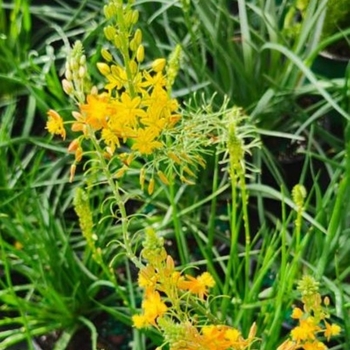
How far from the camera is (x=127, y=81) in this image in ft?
2.68

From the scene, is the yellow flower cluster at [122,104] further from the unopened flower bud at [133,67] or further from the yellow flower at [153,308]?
the yellow flower at [153,308]

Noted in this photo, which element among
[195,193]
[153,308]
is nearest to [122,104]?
[153,308]

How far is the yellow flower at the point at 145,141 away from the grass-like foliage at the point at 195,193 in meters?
0.08

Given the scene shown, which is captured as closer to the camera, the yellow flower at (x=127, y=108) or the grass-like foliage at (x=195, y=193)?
the yellow flower at (x=127, y=108)

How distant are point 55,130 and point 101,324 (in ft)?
2.11

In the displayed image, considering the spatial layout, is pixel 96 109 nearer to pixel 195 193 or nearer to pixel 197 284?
pixel 197 284

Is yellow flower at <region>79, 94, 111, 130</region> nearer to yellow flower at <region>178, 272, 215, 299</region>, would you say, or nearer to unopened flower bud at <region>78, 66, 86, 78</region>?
unopened flower bud at <region>78, 66, 86, 78</region>

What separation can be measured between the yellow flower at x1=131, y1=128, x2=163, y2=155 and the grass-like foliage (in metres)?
0.08

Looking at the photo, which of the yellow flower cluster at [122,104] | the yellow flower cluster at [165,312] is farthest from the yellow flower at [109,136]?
the yellow flower cluster at [165,312]

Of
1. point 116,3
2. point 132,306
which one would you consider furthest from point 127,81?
point 132,306

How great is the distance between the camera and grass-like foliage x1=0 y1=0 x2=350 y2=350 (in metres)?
1.12

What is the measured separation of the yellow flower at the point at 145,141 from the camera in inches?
30.9

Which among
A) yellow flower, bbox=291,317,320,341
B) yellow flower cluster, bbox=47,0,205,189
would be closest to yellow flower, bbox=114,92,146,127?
yellow flower cluster, bbox=47,0,205,189

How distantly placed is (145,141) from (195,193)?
2.21 feet
